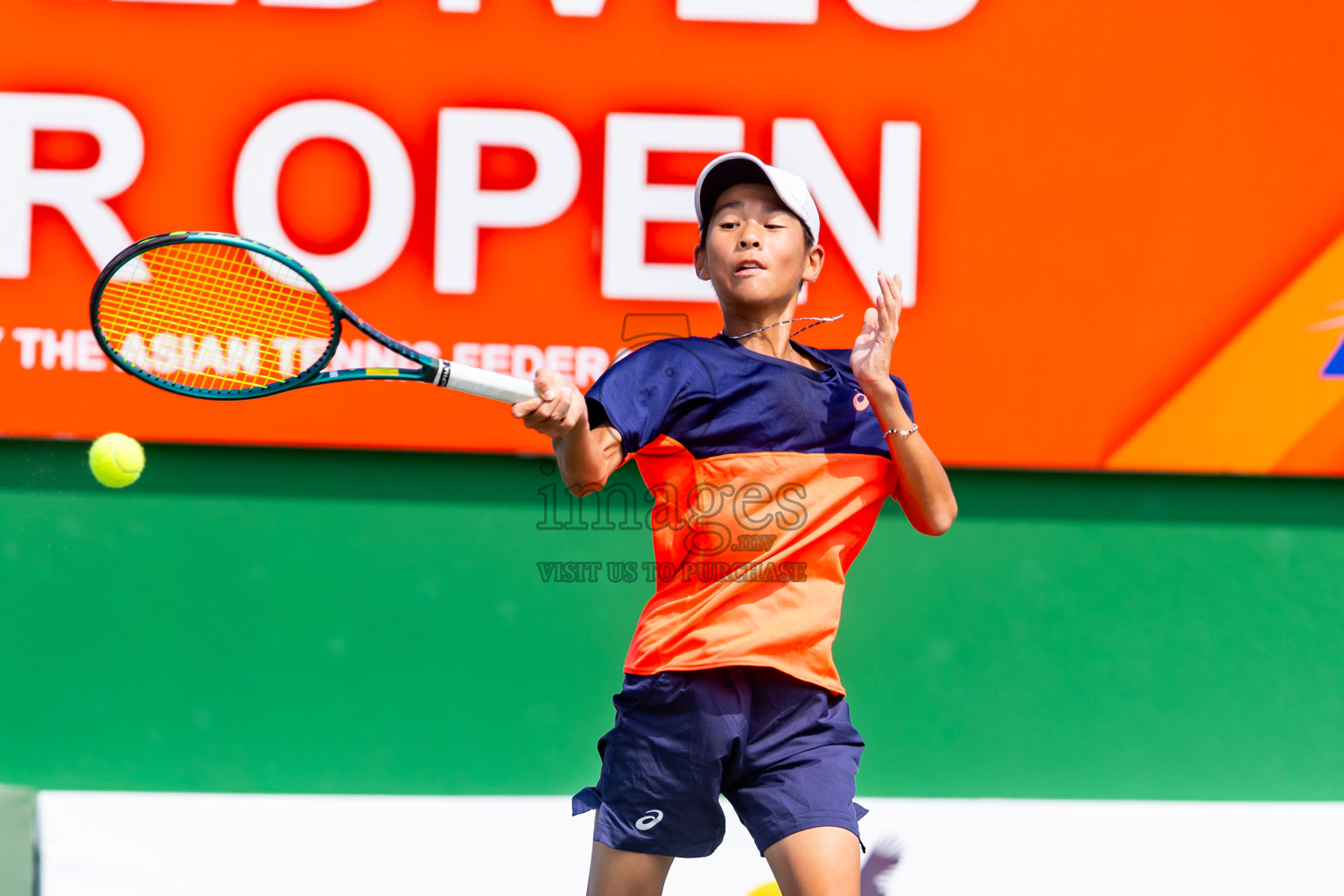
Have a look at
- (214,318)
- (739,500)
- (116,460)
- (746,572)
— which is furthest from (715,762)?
(116,460)

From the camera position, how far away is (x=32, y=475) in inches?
130

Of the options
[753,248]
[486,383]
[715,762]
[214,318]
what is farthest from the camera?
[214,318]

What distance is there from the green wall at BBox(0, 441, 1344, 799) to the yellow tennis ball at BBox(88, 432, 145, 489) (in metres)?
0.20

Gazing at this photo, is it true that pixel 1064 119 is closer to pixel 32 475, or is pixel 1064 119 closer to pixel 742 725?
pixel 742 725

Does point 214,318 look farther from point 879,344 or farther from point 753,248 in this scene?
point 879,344

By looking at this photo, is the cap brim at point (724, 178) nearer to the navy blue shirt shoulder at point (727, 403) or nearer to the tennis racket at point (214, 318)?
the navy blue shirt shoulder at point (727, 403)

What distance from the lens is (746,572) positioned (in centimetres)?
209

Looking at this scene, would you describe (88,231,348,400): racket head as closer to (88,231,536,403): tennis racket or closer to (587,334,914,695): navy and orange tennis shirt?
(88,231,536,403): tennis racket

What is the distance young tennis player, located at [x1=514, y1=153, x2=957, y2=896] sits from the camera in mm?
2049

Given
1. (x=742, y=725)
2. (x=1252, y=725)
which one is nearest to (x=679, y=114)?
(x=742, y=725)

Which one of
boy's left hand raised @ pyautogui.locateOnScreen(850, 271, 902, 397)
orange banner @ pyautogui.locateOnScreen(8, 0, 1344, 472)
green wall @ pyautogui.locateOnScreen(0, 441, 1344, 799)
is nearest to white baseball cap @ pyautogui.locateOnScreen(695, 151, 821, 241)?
boy's left hand raised @ pyautogui.locateOnScreen(850, 271, 902, 397)

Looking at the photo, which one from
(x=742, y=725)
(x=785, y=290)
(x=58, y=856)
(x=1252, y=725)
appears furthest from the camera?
(x=1252, y=725)

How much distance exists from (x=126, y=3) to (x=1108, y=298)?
267 centimetres

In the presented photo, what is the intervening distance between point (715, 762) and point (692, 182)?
1724 millimetres
